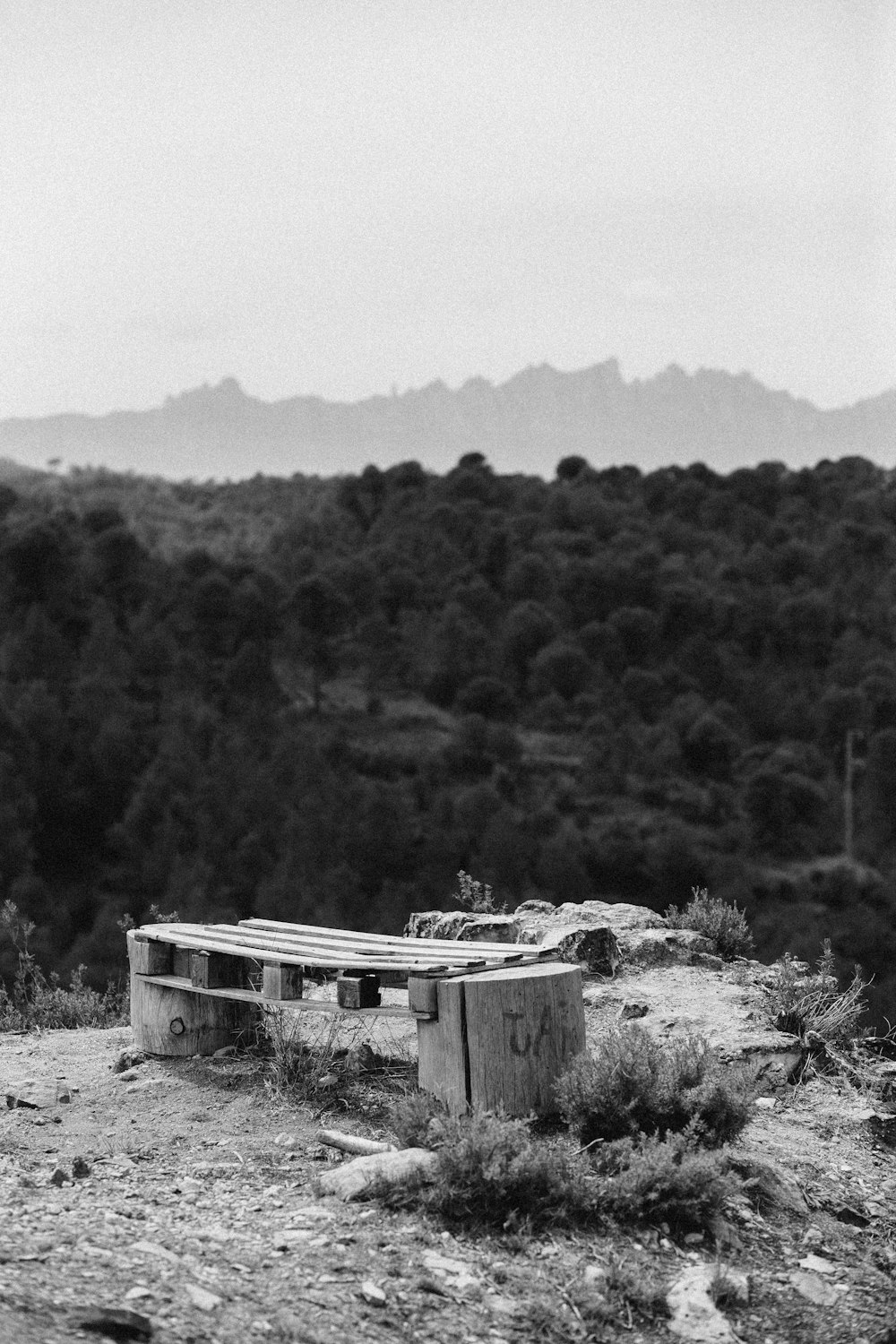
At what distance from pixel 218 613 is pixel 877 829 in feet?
56.8

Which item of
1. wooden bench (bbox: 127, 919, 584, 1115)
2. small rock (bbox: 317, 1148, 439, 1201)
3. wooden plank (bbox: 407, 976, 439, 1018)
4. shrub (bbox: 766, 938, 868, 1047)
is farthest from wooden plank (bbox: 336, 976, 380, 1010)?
shrub (bbox: 766, 938, 868, 1047)

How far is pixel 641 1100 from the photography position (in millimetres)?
5047

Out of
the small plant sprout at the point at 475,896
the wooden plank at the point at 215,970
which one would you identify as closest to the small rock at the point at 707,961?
the small plant sprout at the point at 475,896

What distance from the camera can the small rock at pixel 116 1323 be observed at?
357cm

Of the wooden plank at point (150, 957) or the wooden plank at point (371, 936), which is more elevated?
the wooden plank at point (371, 936)

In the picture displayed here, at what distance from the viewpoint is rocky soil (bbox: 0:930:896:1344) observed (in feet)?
12.6

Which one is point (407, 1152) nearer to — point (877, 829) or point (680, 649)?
point (877, 829)

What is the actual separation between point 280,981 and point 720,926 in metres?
3.58

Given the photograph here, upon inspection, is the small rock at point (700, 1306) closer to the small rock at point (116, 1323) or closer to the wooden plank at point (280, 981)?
the small rock at point (116, 1323)

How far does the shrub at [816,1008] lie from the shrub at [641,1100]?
151 cm

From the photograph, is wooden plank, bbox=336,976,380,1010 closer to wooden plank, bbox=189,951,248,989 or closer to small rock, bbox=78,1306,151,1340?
wooden plank, bbox=189,951,248,989

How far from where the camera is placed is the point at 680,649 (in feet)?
130

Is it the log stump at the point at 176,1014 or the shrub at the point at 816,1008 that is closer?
the log stump at the point at 176,1014

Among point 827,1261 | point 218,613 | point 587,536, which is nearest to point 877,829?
point 587,536
